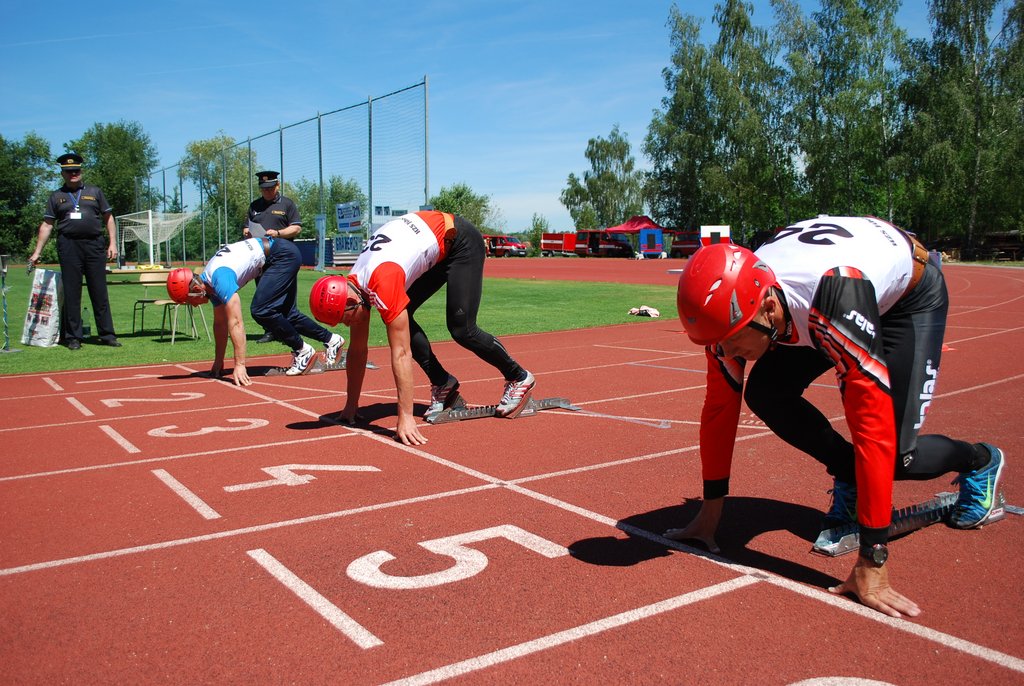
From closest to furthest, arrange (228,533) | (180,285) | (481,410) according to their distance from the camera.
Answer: (228,533), (481,410), (180,285)

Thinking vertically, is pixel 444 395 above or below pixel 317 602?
above

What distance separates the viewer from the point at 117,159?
72625 mm

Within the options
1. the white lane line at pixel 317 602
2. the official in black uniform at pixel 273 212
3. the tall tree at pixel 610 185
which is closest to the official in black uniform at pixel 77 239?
the official in black uniform at pixel 273 212

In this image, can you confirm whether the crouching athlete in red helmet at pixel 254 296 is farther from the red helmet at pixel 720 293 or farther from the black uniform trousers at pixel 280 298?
the red helmet at pixel 720 293

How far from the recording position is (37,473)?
5656 mm

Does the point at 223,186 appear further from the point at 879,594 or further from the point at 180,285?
the point at 879,594

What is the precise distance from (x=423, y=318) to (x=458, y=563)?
13779 mm

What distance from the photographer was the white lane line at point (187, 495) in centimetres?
473

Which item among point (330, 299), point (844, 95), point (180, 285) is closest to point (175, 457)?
point (330, 299)

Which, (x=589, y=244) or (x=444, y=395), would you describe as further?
(x=589, y=244)

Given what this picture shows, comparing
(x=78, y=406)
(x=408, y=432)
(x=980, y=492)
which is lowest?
(x=78, y=406)

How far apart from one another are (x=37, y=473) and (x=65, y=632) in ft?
9.58

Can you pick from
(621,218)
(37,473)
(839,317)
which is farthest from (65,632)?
(621,218)

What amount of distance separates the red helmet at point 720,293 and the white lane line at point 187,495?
10.1 feet
